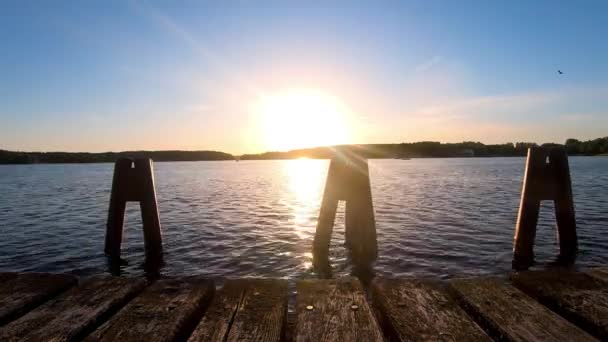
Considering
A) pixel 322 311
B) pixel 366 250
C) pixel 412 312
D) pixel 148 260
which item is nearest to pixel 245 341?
pixel 322 311

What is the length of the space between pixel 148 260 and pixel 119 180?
2.86 metres

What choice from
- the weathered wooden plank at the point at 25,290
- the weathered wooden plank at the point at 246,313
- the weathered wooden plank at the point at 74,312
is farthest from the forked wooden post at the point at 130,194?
the weathered wooden plank at the point at 246,313

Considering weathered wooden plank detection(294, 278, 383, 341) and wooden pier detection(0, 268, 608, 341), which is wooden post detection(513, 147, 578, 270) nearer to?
wooden pier detection(0, 268, 608, 341)

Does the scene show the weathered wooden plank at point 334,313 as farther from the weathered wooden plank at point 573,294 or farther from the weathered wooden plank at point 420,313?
the weathered wooden plank at point 573,294

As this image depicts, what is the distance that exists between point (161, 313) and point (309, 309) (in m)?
1.21

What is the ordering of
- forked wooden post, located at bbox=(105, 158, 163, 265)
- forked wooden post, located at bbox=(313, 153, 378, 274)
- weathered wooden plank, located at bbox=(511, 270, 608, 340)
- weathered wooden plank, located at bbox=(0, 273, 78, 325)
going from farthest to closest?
forked wooden post, located at bbox=(105, 158, 163, 265)
forked wooden post, located at bbox=(313, 153, 378, 274)
weathered wooden plank, located at bbox=(0, 273, 78, 325)
weathered wooden plank, located at bbox=(511, 270, 608, 340)

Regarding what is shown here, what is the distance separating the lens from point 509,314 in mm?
2965

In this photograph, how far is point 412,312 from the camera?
9.86 ft

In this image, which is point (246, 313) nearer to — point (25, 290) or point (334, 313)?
point (334, 313)

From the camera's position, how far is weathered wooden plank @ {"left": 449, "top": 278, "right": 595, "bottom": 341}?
2643 mm

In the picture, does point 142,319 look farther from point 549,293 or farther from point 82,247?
point 82,247

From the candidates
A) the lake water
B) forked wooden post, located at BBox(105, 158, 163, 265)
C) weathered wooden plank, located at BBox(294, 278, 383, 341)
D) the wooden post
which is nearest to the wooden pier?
weathered wooden plank, located at BBox(294, 278, 383, 341)

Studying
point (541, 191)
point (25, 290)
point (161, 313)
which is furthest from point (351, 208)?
point (25, 290)

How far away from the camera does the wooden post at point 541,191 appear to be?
9625mm
